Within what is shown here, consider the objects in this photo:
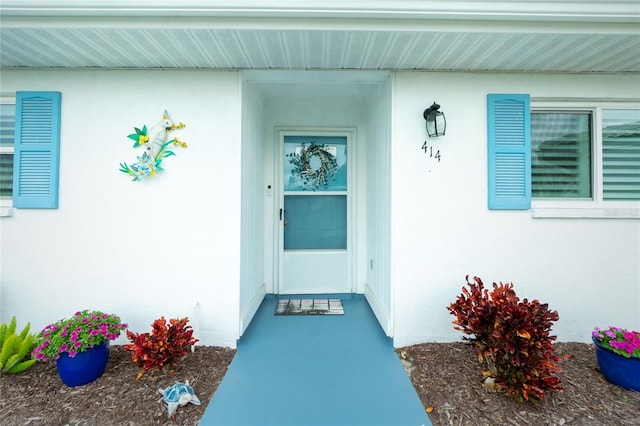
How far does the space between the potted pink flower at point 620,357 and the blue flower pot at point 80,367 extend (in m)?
3.66

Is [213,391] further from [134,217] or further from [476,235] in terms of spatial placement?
[476,235]

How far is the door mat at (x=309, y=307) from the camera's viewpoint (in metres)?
3.19

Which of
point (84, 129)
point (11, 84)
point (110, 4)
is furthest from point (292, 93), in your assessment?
point (11, 84)

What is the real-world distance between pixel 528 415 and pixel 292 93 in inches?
134

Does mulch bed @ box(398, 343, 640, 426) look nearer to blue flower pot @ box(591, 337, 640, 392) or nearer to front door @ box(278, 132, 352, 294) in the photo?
blue flower pot @ box(591, 337, 640, 392)

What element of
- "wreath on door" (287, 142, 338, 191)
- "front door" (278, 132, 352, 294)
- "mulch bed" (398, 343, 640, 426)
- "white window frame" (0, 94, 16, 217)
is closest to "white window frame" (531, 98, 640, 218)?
"mulch bed" (398, 343, 640, 426)

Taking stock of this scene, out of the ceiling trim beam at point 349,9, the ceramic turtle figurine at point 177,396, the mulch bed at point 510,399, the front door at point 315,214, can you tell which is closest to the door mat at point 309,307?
the front door at point 315,214

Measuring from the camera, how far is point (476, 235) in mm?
2574

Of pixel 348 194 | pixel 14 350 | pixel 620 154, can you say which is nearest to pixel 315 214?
pixel 348 194

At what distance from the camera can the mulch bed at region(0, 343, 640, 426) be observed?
68.1 inches

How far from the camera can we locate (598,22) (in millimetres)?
1990

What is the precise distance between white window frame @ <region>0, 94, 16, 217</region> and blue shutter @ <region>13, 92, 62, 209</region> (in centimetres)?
10

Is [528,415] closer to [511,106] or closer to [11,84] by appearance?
[511,106]

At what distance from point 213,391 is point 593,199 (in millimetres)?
3625
